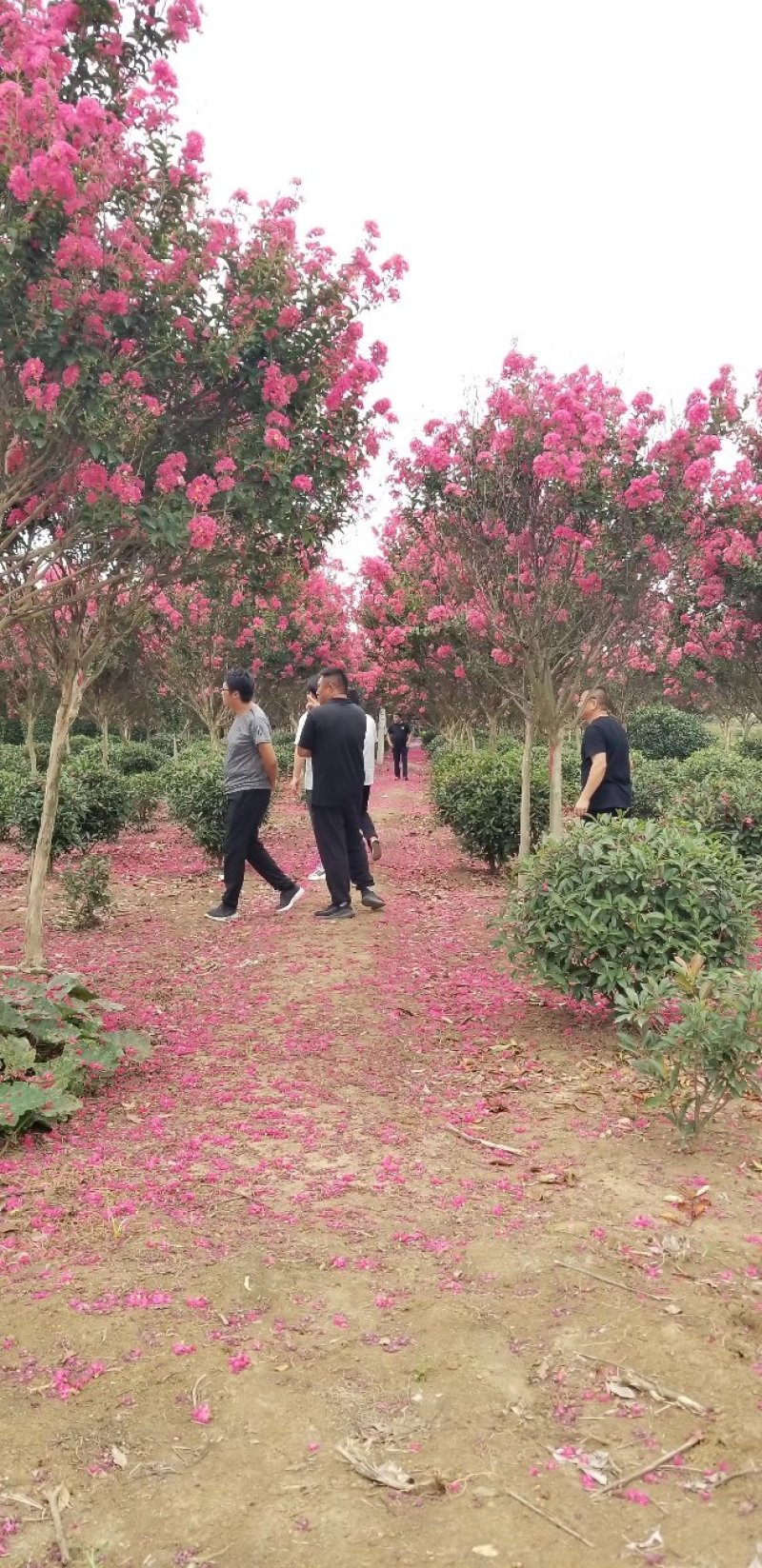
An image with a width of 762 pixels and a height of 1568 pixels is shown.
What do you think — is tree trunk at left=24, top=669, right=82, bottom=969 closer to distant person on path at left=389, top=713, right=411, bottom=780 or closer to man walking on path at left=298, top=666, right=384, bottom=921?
man walking on path at left=298, top=666, right=384, bottom=921

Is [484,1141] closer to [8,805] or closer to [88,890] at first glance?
[88,890]

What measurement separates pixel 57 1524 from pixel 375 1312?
3.23 ft

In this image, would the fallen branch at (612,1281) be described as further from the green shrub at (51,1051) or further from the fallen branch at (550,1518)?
the green shrub at (51,1051)

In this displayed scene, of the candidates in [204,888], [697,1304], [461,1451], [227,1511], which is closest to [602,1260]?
[697,1304]

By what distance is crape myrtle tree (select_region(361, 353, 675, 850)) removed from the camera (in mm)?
8203

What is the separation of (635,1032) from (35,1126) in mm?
2945

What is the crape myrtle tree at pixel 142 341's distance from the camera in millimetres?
4324

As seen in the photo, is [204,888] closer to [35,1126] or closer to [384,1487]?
[35,1126]

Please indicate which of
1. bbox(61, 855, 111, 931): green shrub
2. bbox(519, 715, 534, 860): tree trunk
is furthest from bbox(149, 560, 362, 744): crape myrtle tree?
bbox(519, 715, 534, 860): tree trunk

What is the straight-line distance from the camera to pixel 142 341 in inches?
189

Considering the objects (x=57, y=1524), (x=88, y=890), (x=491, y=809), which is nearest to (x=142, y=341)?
(x=57, y=1524)

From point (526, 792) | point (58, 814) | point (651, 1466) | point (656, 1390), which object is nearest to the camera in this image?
point (651, 1466)

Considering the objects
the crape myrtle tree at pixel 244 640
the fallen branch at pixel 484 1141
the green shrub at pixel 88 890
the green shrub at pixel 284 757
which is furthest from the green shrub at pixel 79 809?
the fallen branch at pixel 484 1141

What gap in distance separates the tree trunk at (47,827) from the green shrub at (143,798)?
6.98 meters
